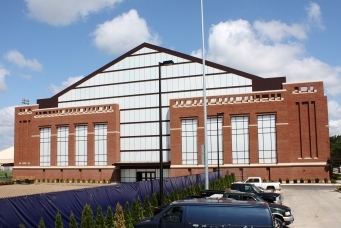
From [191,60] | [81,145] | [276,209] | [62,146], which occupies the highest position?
[191,60]

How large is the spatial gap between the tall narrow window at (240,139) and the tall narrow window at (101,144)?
22577 mm

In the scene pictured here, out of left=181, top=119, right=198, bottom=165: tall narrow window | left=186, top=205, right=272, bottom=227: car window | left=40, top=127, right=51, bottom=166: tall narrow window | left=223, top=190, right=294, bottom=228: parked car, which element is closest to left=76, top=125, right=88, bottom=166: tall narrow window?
left=40, top=127, right=51, bottom=166: tall narrow window

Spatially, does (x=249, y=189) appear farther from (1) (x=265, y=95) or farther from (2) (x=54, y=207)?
(1) (x=265, y=95)

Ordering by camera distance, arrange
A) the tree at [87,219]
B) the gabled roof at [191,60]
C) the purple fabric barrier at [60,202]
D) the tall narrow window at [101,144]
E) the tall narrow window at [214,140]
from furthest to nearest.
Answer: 1. the tall narrow window at [101,144]
2. the gabled roof at [191,60]
3. the tall narrow window at [214,140]
4. the tree at [87,219]
5. the purple fabric barrier at [60,202]

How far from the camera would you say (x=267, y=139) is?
55812mm

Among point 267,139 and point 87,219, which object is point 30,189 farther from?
point 87,219

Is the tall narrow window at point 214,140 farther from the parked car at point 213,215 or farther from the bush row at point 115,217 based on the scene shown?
the parked car at point 213,215

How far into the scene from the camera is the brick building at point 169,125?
54.7m

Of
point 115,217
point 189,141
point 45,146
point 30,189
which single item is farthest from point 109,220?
point 45,146

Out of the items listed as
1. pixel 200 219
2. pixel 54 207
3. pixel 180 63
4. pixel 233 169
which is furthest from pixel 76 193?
pixel 180 63

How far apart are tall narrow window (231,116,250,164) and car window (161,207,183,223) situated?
4449 cm

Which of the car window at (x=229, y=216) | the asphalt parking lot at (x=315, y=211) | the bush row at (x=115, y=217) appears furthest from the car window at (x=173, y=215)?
the asphalt parking lot at (x=315, y=211)

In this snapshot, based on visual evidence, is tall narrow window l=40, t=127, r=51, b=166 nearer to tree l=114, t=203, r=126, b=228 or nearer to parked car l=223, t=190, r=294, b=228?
tree l=114, t=203, r=126, b=228

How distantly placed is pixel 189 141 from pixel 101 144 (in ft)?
53.8
